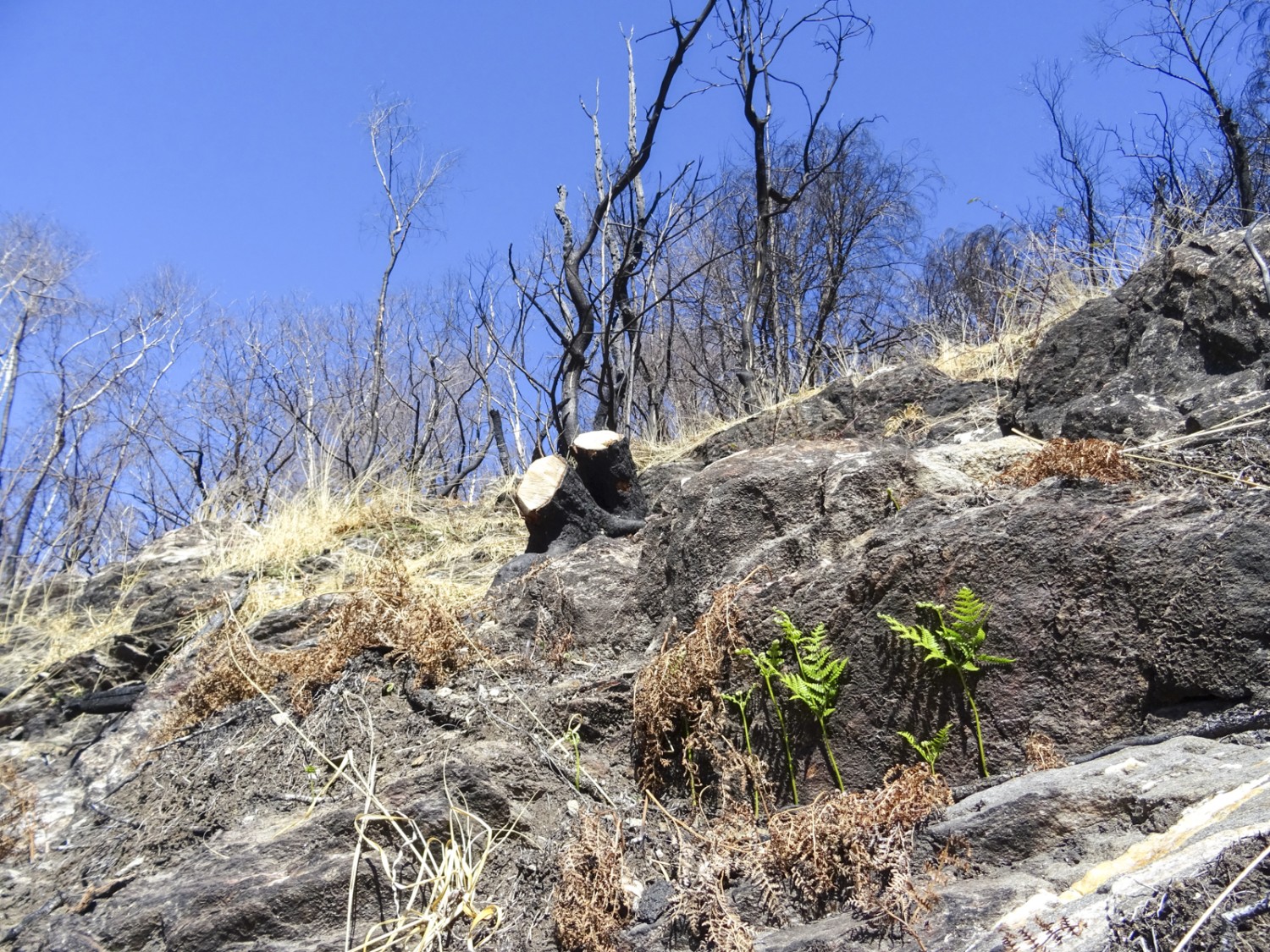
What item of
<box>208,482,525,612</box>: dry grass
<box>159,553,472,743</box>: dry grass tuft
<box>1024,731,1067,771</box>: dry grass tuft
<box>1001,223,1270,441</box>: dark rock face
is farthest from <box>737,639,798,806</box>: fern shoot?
<box>208,482,525,612</box>: dry grass

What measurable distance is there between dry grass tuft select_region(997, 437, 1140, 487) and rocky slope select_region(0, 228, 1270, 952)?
32 mm

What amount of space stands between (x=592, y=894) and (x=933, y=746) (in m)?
1.08

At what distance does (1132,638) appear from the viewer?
2.53m

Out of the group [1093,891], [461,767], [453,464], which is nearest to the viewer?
[1093,891]

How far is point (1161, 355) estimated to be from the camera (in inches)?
185

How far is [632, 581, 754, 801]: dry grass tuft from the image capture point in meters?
3.05

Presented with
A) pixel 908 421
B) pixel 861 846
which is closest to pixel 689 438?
pixel 908 421

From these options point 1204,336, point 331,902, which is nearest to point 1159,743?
point 331,902

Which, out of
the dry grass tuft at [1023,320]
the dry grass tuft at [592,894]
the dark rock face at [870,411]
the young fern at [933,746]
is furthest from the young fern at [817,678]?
the dry grass tuft at [1023,320]

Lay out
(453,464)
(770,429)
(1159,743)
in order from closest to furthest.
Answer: (1159,743) → (770,429) → (453,464)

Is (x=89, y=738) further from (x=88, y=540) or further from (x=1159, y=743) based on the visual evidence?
(x=88, y=540)

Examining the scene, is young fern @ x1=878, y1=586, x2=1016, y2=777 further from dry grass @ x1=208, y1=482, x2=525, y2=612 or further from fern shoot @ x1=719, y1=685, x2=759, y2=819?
dry grass @ x1=208, y1=482, x2=525, y2=612

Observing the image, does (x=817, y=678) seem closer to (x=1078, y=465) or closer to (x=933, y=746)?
(x=933, y=746)

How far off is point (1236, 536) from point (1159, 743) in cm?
61
